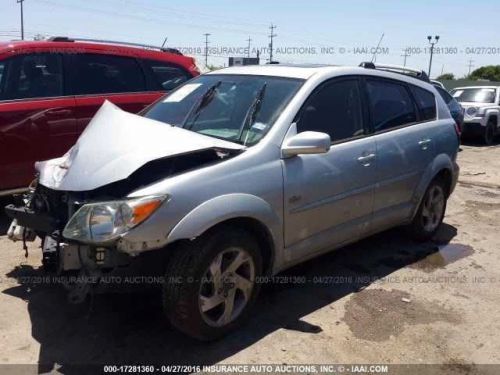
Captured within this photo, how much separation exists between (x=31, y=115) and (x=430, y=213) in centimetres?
407

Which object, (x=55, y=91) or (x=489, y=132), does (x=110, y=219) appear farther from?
(x=489, y=132)

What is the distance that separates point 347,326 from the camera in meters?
3.59

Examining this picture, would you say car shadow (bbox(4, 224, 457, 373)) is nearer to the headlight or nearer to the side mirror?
the headlight

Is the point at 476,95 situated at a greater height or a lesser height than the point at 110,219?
greater

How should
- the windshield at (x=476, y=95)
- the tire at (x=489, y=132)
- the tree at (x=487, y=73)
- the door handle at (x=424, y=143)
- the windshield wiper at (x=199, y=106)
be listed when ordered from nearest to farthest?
the windshield wiper at (x=199, y=106) < the door handle at (x=424, y=143) < the tire at (x=489, y=132) < the windshield at (x=476, y=95) < the tree at (x=487, y=73)

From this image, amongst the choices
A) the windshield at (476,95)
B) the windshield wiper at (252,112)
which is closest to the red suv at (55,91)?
the windshield wiper at (252,112)

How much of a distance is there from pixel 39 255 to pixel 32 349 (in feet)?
5.03

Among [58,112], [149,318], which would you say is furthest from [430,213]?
[58,112]

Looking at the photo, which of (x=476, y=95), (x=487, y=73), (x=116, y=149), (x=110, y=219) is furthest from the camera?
(x=487, y=73)

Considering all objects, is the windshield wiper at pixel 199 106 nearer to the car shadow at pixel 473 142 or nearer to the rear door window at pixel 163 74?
the rear door window at pixel 163 74

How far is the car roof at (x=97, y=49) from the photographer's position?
5277 millimetres

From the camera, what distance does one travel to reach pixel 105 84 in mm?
5883

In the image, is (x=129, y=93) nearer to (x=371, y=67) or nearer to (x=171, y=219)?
(x=371, y=67)

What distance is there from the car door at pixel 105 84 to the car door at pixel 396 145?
2.83 metres
